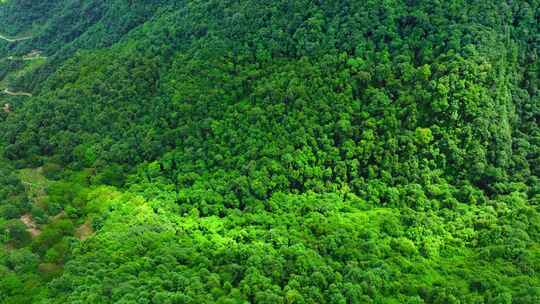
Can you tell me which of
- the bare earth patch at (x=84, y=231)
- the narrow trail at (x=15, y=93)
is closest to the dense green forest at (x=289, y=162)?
the bare earth patch at (x=84, y=231)

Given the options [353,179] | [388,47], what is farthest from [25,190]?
[388,47]

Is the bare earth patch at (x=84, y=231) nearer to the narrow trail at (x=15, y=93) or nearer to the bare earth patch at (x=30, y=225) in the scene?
the bare earth patch at (x=30, y=225)

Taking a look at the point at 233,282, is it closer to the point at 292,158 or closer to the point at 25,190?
the point at 292,158

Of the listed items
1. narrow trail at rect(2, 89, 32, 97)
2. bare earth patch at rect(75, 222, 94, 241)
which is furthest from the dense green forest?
narrow trail at rect(2, 89, 32, 97)

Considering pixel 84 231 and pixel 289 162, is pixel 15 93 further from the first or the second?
pixel 289 162

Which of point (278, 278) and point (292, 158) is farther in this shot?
point (292, 158)

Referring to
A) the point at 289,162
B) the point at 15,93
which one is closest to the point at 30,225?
the point at 289,162

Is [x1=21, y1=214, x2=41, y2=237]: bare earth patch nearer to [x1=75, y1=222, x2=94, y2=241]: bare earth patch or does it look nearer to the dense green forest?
the dense green forest

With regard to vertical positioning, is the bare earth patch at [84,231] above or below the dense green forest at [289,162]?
below
